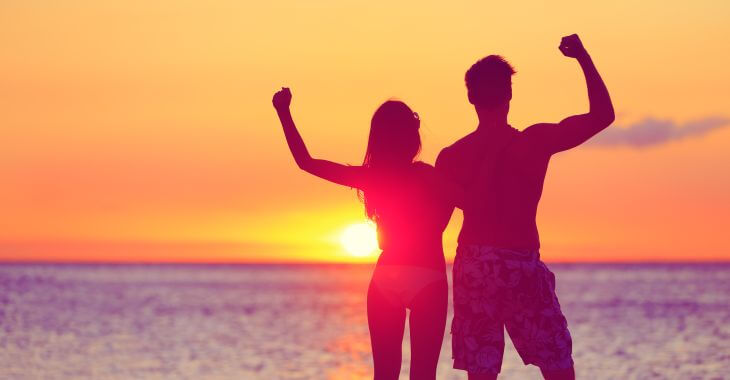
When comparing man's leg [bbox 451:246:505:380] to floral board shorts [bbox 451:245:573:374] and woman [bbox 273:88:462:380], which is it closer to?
floral board shorts [bbox 451:245:573:374]

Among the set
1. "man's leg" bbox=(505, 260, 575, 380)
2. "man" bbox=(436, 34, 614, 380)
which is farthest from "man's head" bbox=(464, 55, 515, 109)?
"man's leg" bbox=(505, 260, 575, 380)

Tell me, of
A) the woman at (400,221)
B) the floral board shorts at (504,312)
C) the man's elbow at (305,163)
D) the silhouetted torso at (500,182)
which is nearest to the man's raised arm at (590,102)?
the silhouetted torso at (500,182)

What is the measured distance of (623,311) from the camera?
51.8 meters

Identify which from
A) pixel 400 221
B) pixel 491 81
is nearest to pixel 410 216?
pixel 400 221

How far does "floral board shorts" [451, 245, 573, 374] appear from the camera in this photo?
6.52 meters

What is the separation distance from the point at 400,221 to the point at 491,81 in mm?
1102

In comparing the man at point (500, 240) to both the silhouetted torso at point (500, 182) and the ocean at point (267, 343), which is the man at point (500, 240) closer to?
the silhouetted torso at point (500, 182)

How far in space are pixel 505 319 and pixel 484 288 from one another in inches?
8.2

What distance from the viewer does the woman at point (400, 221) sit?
278 inches

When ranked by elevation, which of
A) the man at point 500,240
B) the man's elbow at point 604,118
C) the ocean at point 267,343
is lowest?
the ocean at point 267,343

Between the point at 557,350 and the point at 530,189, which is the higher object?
the point at 530,189

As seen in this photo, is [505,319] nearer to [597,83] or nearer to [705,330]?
[597,83]

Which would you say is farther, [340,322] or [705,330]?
[340,322]

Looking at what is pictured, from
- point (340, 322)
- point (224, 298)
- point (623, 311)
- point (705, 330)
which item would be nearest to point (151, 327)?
point (340, 322)
